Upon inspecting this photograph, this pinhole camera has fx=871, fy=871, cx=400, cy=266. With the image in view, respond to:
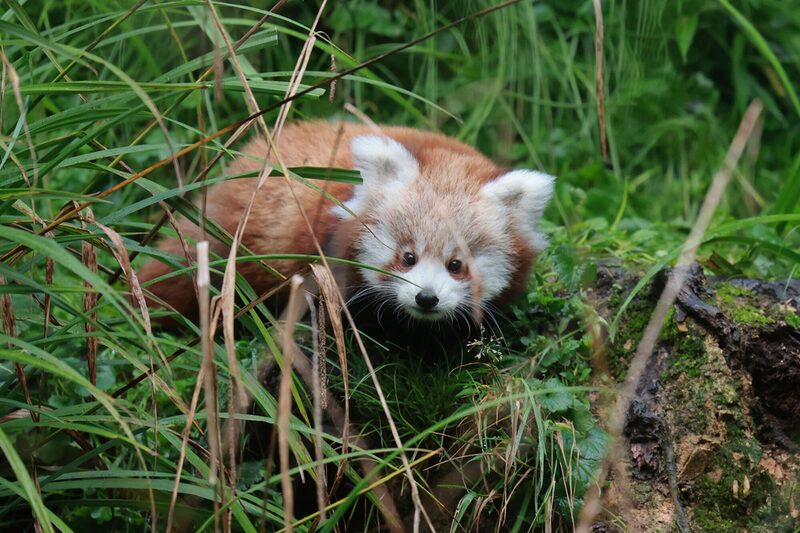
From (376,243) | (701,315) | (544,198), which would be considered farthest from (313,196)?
(701,315)

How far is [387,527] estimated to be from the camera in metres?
3.05

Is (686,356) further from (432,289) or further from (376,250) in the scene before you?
(376,250)

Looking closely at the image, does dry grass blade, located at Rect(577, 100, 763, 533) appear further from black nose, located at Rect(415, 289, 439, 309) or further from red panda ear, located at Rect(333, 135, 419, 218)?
red panda ear, located at Rect(333, 135, 419, 218)

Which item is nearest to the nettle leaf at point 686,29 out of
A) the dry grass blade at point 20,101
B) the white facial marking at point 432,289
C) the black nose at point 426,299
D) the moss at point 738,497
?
the white facial marking at point 432,289

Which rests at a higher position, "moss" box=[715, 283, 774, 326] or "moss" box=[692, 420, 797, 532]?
"moss" box=[715, 283, 774, 326]

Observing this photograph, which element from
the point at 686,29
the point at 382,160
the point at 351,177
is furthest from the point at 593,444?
the point at 686,29

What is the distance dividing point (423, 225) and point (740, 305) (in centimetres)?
126

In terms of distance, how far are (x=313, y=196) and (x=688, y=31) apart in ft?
9.49

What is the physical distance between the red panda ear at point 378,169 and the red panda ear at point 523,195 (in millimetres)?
344

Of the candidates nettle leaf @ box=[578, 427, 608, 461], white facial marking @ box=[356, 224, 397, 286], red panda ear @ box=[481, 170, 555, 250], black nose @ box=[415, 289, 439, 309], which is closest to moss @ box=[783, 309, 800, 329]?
nettle leaf @ box=[578, 427, 608, 461]

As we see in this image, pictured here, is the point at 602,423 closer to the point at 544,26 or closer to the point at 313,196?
the point at 313,196

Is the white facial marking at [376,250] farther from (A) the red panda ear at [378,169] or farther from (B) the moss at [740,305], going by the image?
(B) the moss at [740,305]

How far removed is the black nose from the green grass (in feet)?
0.76

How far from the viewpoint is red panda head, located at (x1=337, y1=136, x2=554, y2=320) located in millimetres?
3424
